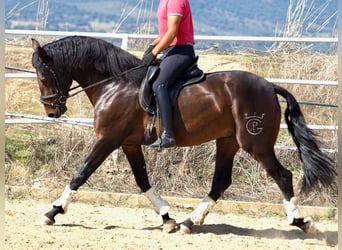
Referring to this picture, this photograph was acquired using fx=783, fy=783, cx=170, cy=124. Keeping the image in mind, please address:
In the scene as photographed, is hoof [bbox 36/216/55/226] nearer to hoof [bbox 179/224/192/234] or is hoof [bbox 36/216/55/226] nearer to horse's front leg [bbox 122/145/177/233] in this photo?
horse's front leg [bbox 122/145/177/233]

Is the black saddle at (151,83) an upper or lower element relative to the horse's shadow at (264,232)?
upper

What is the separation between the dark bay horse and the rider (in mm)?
135

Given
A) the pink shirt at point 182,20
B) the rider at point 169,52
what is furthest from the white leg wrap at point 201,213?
the pink shirt at point 182,20

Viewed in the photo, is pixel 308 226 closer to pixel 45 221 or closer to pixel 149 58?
pixel 149 58

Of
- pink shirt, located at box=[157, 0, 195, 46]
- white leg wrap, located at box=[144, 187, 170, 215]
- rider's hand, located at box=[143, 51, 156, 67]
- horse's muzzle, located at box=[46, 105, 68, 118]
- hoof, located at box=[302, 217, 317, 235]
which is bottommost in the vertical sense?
white leg wrap, located at box=[144, 187, 170, 215]

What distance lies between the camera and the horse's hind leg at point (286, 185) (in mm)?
6926

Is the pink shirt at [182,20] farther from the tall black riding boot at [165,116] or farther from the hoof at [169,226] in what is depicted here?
the hoof at [169,226]

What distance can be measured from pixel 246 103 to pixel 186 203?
195 cm

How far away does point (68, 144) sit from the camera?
975 centimetres

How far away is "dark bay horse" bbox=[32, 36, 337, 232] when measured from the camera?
6.95 m

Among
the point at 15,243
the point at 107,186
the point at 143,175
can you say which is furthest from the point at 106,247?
the point at 107,186

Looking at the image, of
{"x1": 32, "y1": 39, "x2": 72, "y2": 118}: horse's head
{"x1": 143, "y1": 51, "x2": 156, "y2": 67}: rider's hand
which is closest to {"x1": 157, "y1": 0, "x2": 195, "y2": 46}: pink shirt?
{"x1": 143, "y1": 51, "x2": 156, "y2": 67}: rider's hand

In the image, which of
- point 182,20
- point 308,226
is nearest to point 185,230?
point 308,226

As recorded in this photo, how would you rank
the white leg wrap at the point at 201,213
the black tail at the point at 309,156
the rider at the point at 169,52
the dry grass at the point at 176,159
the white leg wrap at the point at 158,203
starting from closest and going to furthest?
the rider at the point at 169,52
the black tail at the point at 309,156
the white leg wrap at the point at 201,213
the white leg wrap at the point at 158,203
the dry grass at the point at 176,159
